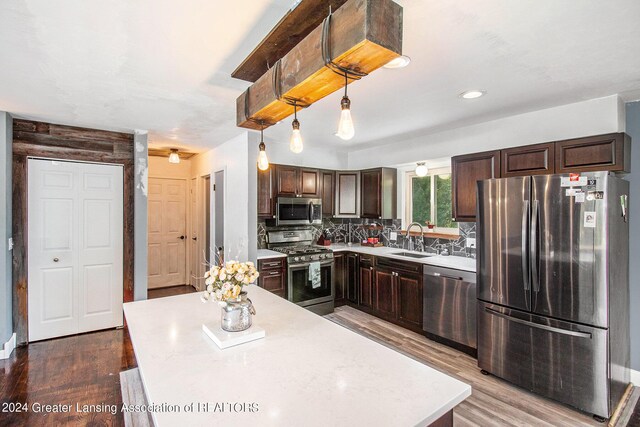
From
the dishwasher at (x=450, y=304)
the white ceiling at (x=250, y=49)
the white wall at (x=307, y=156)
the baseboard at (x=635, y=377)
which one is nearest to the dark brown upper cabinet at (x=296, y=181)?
the white wall at (x=307, y=156)

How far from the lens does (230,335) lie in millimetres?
1573

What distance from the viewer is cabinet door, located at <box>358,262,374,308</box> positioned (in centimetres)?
427

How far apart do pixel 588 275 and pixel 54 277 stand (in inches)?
204

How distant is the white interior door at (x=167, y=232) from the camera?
5.68 metres

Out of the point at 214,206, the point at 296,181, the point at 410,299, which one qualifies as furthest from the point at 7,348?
the point at 410,299

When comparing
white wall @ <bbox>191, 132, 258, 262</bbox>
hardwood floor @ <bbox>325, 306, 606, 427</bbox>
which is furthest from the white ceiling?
hardwood floor @ <bbox>325, 306, 606, 427</bbox>

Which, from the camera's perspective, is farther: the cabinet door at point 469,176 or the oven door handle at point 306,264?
the oven door handle at point 306,264

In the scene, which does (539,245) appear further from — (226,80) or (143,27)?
(143,27)

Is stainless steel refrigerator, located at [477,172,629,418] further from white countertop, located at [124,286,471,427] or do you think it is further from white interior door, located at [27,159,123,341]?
white interior door, located at [27,159,123,341]

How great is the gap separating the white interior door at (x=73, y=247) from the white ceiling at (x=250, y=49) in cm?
79

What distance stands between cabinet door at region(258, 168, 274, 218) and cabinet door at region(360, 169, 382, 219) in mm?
1456

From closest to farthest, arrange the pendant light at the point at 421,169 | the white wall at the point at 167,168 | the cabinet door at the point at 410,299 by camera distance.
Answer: the cabinet door at the point at 410,299
the pendant light at the point at 421,169
the white wall at the point at 167,168

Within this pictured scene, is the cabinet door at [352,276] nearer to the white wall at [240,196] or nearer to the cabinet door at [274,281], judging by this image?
the cabinet door at [274,281]

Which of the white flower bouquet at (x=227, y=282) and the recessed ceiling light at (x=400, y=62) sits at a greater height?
the recessed ceiling light at (x=400, y=62)
